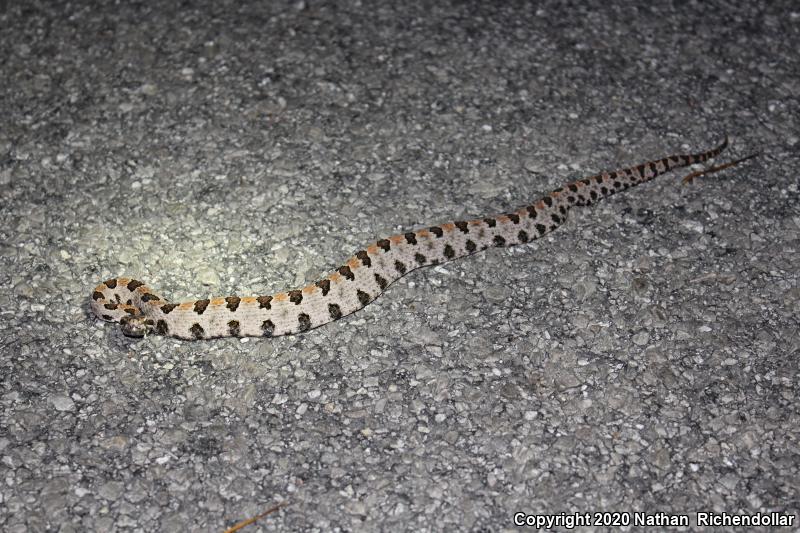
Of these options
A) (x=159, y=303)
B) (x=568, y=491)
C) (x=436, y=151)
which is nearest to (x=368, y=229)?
(x=436, y=151)

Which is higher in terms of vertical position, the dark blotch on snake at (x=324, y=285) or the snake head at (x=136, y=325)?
the dark blotch on snake at (x=324, y=285)

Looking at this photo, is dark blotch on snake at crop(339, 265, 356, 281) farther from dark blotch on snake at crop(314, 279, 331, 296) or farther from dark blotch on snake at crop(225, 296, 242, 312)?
dark blotch on snake at crop(225, 296, 242, 312)

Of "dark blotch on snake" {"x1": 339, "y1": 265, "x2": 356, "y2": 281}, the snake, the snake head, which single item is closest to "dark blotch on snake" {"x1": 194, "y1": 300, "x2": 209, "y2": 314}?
the snake

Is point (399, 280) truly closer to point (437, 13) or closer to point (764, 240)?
point (764, 240)

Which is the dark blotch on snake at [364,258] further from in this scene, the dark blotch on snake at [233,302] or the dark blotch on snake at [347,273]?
the dark blotch on snake at [233,302]

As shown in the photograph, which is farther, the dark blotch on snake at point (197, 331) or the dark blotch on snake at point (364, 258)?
the dark blotch on snake at point (364, 258)

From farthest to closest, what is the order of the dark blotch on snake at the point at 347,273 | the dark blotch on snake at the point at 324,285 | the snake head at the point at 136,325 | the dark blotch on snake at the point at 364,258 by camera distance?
1. the dark blotch on snake at the point at 364,258
2. the dark blotch on snake at the point at 347,273
3. the dark blotch on snake at the point at 324,285
4. the snake head at the point at 136,325

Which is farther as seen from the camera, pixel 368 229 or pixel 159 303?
pixel 368 229

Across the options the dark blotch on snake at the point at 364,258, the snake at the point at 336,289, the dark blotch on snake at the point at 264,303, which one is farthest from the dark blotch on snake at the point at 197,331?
the dark blotch on snake at the point at 364,258
